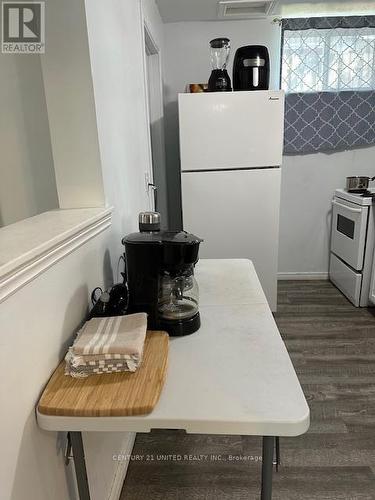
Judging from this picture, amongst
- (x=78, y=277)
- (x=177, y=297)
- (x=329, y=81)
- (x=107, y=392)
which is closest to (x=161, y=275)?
(x=177, y=297)

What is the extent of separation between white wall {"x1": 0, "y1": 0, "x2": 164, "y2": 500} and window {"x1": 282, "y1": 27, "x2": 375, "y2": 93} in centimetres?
161

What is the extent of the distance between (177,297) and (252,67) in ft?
6.60

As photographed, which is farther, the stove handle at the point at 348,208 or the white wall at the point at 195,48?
the white wall at the point at 195,48

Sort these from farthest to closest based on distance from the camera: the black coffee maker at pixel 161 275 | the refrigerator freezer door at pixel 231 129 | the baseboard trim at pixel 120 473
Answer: the refrigerator freezer door at pixel 231 129, the baseboard trim at pixel 120 473, the black coffee maker at pixel 161 275

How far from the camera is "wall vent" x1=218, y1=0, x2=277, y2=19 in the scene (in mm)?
2607

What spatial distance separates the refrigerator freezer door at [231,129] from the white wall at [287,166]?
82 cm

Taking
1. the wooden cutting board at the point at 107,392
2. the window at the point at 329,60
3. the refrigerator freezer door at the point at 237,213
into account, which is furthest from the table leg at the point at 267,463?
the window at the point at 329,60

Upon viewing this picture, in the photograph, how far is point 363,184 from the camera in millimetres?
3002

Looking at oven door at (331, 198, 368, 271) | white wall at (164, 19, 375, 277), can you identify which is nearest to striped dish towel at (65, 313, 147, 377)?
oven door at (331, 198, 368, 271)

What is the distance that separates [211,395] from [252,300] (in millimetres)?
524

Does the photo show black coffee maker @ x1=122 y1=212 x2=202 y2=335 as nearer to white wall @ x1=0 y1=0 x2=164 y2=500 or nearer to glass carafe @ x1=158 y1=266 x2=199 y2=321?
glass carafe @ x1=158 y1=266 x2=199 y2=321

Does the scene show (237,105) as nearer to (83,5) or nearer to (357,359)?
(83,5)

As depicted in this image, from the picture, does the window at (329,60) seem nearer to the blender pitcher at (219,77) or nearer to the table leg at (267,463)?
the blender pitcher at (219,77)

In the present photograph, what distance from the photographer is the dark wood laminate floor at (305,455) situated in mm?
1374
